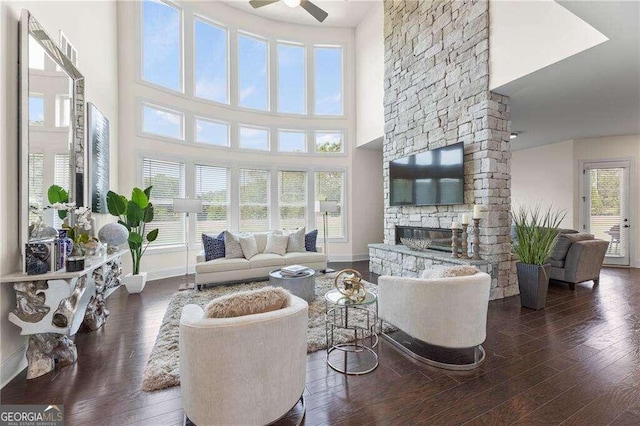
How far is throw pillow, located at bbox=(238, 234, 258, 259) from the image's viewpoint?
496cm

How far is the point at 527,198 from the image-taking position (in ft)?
24.2

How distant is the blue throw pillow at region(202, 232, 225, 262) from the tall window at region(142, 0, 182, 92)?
325 centimetres

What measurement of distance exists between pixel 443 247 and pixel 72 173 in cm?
517

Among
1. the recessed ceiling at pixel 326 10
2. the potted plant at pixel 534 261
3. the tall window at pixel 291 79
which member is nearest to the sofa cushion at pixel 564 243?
the potted plant at pixel 534 261

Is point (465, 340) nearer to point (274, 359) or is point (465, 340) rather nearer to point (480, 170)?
point (274, 359)

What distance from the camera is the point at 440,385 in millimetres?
2039

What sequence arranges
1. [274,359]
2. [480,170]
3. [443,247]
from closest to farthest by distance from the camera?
[274,359] < [480,170] < [443,247]

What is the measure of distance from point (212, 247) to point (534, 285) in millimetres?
4742

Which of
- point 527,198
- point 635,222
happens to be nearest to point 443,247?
point 527,198

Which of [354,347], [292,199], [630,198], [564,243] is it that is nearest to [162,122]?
[292,199]

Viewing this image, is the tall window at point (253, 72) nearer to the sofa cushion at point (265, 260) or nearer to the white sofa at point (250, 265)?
the white sofa at point (250, 265)

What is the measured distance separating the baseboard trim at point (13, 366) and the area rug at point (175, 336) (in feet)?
3.06

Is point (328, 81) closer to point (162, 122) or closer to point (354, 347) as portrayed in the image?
point (162, 122)

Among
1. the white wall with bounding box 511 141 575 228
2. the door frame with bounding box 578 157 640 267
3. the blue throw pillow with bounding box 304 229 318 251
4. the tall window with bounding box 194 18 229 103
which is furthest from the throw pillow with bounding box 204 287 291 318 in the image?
the door frame with bounding box 578 157 640 267
